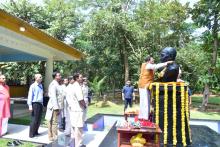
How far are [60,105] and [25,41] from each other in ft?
14.6

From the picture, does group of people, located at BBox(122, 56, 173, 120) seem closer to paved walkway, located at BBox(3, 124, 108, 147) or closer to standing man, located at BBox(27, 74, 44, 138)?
paved walkway, located at BBox(3, 124, 108, 147)

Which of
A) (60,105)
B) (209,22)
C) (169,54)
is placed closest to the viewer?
(169,54)

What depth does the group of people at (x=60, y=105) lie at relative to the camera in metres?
5.78

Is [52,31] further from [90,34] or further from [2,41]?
[2,41]

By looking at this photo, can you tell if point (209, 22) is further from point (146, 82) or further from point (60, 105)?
point (60, 105)

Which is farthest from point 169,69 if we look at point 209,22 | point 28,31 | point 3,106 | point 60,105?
point 209,22

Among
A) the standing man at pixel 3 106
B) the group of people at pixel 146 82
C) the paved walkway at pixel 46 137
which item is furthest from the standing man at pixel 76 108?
the standing man at pixel 3 106

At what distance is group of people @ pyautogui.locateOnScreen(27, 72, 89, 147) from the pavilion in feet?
6.39

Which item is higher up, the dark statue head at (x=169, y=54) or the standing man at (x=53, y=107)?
the dark statue head at (x=169, y=54)

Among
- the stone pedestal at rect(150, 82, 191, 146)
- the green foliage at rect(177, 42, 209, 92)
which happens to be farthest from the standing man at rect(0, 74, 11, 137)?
the green foliage at rect(177, 42, 209, 92)

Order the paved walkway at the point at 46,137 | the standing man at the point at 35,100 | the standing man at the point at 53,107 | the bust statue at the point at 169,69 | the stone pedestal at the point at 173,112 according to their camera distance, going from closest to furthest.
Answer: the stone pedestal at the point at 173,112 < the bust statue at the point at 169,69 < the paved walkway at the point at 46,137 < the standing man at the point at 53,107 < the standing man at the point at 35,100

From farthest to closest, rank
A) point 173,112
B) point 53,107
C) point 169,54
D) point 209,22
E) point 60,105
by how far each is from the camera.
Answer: point 209,22 → point 60,105 → point 53,107 → point 169,54 → point 173,112

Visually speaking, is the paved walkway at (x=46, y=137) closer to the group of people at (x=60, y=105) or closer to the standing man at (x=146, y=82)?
the group of people at (x=60, y=105)

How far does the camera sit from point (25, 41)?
10.0m
